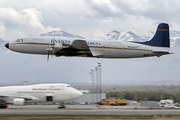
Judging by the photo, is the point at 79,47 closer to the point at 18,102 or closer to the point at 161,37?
the point at 18,102

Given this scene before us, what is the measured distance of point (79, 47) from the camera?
38.3 m

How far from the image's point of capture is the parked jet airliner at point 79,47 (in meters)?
37.8

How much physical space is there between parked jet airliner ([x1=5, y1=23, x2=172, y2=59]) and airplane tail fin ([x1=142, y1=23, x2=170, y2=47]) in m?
1.79

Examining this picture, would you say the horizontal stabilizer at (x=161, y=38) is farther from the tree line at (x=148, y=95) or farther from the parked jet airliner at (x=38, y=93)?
the tree line at (x=148, y=95)

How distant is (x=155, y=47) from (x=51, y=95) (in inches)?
727

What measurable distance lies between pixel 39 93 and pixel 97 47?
36.9 feet

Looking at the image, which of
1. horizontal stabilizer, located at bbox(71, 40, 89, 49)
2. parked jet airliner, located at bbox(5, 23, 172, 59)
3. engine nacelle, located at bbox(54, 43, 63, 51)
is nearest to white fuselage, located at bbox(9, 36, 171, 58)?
parked jet airliner, located at bbox(5, 23, 172, 59)

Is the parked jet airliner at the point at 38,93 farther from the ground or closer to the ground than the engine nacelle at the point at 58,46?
closer to the ground

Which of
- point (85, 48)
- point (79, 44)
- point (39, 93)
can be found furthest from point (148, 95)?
point (39, 93)

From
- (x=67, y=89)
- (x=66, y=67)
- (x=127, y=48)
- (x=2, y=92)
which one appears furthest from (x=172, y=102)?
(x=66, y=67)

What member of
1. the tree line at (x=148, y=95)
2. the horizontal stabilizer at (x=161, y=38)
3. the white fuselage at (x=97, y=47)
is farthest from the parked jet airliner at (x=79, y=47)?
the tree line at (x=148, y=95)

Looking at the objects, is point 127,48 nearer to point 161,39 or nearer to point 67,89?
point 161,39

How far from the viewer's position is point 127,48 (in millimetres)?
39969

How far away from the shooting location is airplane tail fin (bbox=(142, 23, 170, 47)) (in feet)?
141
